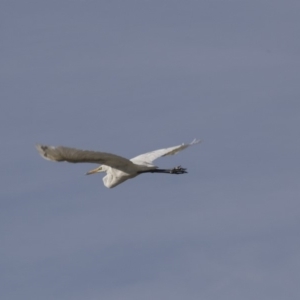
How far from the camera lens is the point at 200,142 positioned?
49375mm

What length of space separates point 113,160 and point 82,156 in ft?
6.32

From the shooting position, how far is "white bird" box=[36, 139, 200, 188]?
4466 centimetres

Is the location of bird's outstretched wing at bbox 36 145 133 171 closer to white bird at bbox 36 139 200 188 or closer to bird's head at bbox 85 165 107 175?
white bird at bbox 36 139 200 188

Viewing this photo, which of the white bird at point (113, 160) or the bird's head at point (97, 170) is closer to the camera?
the white bird at point (113, 160)

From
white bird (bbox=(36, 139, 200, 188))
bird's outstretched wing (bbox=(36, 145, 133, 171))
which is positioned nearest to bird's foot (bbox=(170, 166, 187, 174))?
white bird (bbox=(36, 139, 200, 188))

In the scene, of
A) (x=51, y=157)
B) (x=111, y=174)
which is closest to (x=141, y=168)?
(x=111, y=174)

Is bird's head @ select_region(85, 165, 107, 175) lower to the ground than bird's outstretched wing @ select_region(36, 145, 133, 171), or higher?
higher

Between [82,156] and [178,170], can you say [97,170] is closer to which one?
[178,170]

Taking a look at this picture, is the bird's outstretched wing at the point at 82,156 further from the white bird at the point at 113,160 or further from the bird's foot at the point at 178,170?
the bird's foot at the point at 178,170

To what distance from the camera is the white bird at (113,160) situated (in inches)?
1758

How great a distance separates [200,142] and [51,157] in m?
6.20

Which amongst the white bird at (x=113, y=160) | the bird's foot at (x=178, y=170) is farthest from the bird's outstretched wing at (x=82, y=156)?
the bird's foot at (x=178, y=170)

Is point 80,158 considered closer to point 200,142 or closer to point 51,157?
point 51,157

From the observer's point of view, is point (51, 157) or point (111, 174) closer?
point (51, 157)
